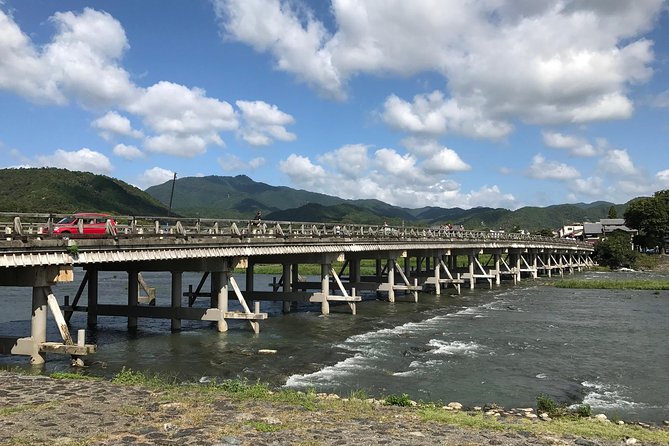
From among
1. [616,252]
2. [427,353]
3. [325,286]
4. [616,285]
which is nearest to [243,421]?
[427,353]

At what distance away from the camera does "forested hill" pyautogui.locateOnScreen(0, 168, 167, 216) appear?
142 meters

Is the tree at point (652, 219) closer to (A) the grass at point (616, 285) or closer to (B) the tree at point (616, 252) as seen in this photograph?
(B) the tree at point (616, 252)

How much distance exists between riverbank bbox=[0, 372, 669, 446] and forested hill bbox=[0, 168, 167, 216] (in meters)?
128

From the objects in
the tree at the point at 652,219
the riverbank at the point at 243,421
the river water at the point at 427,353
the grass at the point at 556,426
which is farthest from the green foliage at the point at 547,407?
the tree at the point at 652,219

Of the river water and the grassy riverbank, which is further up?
the grassy riverbank

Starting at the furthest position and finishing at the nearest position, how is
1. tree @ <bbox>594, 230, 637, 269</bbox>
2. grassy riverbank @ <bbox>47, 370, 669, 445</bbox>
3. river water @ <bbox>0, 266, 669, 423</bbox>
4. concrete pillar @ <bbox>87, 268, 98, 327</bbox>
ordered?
tree @ <bbox>594, 230, 637, 269</bbox>
concrete pillar @ <bbox>87, 268, 98, 327</bbox>
river water @ <bbox>0, 266, 669, 423</bbox>
grassy riverbank @ <bbox>47, 370, 669, 445</bbox>

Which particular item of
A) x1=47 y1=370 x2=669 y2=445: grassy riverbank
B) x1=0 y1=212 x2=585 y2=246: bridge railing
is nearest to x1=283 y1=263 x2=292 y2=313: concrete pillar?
x1=0 y1=212 x2=585 y2=246: bridge railing

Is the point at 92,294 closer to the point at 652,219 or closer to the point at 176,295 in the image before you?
the point at 176,295

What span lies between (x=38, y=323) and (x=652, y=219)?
118 m

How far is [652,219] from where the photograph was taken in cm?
11150

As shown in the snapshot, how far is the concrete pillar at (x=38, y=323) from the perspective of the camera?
65.2ft

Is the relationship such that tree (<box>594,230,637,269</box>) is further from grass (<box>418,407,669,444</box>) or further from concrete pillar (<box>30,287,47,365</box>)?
concrete pillar (<box>30,287,47,365</box>)

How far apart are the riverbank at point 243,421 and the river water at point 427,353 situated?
3.36 metres

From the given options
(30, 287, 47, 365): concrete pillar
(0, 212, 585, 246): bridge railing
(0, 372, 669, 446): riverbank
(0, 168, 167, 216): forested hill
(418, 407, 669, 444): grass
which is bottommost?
(418, 407, 669, 444): grass
